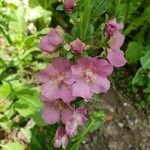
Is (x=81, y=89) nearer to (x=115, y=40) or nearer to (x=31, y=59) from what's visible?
(x=115, y=40)

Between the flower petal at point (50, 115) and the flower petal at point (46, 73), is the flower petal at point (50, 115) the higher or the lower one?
the lower one

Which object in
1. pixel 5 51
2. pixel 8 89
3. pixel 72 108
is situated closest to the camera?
pixel 72 108

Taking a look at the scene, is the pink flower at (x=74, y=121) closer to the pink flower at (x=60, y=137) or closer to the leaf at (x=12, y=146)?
the pink flower at (x=60, y=137)

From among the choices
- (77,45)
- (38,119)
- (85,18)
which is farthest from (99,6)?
(38,119)

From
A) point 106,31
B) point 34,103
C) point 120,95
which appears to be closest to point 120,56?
point 106,31

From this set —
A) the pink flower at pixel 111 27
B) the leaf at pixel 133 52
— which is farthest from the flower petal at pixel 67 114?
the leaf at pixel 133 52

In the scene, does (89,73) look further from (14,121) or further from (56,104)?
(14,121)
